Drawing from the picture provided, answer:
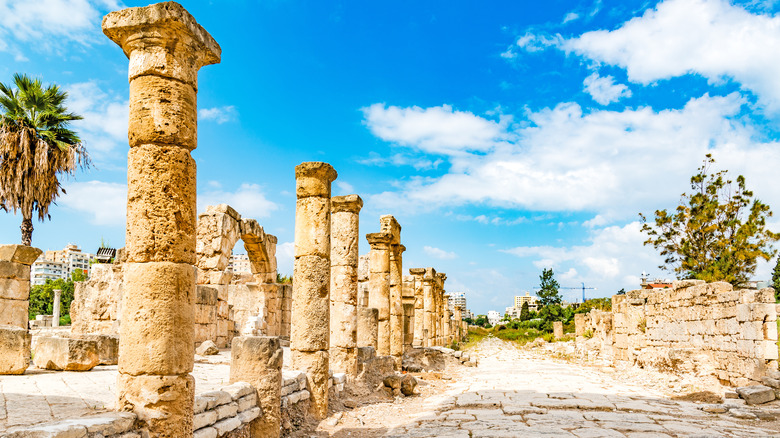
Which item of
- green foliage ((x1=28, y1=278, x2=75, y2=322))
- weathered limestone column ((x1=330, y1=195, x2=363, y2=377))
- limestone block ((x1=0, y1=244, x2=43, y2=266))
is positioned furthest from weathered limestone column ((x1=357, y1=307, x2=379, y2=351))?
green foliage ((x1=28, y1=278, x2=75, y2=322))

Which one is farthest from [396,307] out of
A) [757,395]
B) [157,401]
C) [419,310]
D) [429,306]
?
[157,401]

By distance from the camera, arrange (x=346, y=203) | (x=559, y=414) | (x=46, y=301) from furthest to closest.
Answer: (x=46, y=301) → (x=346, y=203) → (x=559, y=414)

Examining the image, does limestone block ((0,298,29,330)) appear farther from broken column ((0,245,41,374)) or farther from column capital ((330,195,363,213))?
column capital ((330,195,363,213))

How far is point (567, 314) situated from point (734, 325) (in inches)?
1536

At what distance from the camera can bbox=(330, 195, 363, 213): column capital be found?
11375 millimetres

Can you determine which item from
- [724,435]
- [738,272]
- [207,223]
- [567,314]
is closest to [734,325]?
[724,435]

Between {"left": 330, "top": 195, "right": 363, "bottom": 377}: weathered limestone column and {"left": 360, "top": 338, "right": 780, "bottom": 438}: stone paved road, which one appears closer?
{"left": 360, "top": 338, "right": 780, "bottom": 438}: stone paved road

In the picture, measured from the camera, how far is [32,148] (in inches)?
765

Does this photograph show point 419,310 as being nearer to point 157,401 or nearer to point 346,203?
point 346,203

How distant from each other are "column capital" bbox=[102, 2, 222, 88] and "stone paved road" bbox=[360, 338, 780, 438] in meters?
5.57

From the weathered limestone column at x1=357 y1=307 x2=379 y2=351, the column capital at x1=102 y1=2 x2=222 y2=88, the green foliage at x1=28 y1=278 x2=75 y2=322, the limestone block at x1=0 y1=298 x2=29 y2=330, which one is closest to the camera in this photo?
the column capital at x1=102 y1=2 x2=222 y2=88

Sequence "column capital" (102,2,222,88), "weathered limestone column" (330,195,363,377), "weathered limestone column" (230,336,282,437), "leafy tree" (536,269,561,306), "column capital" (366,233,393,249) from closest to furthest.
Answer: "column capital" (102,2,222,88)
"weathered limestone column" (230,336,282,437)
"weathered limestone column" (330,195,363,377)
"column capital" (366,233,393,249)
"leafy tree" (536,269,561,306)

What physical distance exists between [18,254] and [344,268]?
6.94 meters

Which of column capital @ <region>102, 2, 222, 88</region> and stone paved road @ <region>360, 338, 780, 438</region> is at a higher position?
column capital @ <region>102, 2, 222, 88</region>
